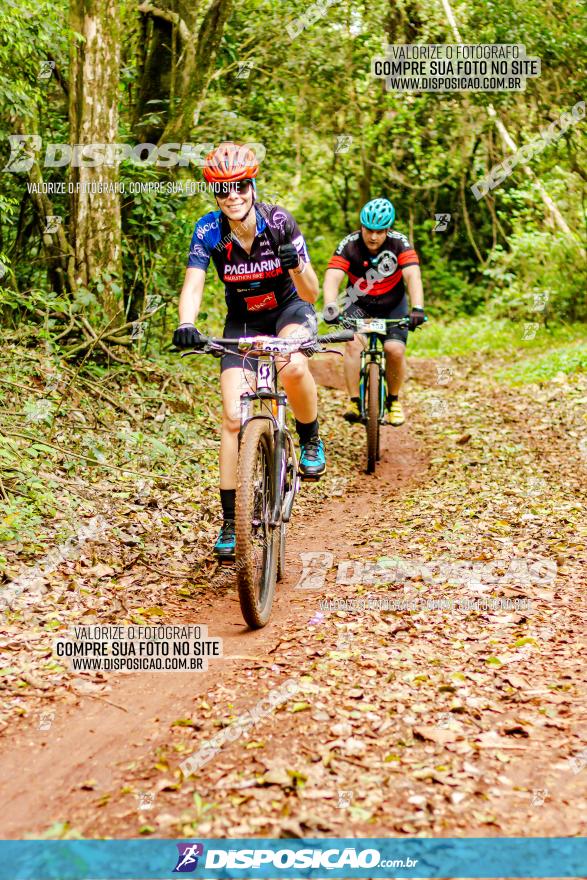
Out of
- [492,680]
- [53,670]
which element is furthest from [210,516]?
[492,680]

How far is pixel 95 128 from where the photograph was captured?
28.4ft

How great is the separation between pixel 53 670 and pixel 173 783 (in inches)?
52.6

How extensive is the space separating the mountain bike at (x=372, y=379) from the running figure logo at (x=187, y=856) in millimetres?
6032

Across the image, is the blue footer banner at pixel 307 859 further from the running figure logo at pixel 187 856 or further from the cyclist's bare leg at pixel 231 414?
the cyclist's bare leg at pixel 231 414

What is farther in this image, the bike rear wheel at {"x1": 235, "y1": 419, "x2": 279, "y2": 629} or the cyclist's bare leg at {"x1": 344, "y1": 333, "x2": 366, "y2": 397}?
the cyclist's bare leg at {"x1": 344, "y1": 333, "x2": 366, "y2": 397}

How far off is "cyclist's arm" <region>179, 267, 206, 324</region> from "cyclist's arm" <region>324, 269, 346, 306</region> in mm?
3241

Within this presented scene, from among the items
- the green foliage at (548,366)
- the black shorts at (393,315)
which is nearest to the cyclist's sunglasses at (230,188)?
the black shorts at (393,315)

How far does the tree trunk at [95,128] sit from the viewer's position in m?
8.47

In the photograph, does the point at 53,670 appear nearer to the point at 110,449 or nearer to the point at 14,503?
the point at 14,503

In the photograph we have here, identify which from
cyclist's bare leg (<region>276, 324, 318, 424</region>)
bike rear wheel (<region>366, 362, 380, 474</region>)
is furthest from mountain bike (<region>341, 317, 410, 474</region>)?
cyclist's bare leg (<region>276, 324, 318, 424</region>)

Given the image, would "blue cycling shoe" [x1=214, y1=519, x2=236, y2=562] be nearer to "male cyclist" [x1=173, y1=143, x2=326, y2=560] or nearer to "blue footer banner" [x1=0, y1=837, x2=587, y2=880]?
"male cyclist" [x1=173, y1=143, x2=326, y2=560]

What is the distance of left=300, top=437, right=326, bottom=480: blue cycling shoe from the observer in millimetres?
5691

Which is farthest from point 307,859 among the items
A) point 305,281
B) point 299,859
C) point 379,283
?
point 379,283

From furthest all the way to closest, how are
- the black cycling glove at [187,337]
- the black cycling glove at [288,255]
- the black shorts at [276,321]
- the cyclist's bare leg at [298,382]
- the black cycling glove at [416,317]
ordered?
the black cycling glove at [416,317] < the black shorts at [276,321] < the cyclist's bare leg at [298,382] < the black cycling glove at [288,255] < the black cycling glove at [187,337]
